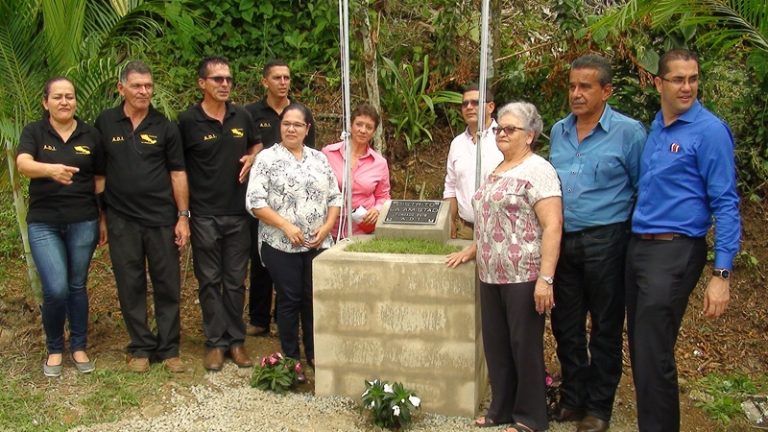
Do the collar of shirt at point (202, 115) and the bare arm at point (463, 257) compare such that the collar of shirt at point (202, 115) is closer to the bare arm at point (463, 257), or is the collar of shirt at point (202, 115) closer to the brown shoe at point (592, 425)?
the bare arm at point (463, 257)

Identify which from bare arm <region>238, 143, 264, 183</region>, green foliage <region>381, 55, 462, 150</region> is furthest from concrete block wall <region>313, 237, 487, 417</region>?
green foliage <region>381, 55, 462, 150</region>

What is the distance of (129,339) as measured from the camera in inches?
246

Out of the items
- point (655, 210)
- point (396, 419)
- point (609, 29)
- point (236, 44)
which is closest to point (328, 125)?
point (236, 44)

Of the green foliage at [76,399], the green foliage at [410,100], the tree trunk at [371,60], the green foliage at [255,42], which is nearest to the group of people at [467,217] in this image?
the green foliage at [76,399]

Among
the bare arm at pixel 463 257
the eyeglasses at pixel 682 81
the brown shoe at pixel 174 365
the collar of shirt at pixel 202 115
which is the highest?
the eyeglasses at pixel 682 81

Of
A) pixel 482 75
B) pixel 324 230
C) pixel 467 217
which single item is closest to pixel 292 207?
pixel 324 230

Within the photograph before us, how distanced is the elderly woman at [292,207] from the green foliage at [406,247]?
0.33 m

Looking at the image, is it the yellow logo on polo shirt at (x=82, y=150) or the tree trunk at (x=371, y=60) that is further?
the tree trunk at (x=371, y=60)

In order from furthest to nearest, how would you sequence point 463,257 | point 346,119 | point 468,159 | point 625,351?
point 625,351 → point 468,159 → point 346,119 → point 463,257

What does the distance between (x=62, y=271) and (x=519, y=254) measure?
310 cm

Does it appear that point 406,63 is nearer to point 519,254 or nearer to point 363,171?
point 363,171

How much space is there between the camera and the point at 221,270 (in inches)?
226

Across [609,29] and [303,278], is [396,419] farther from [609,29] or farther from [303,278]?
[609,29]

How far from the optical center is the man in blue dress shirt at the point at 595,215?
430cm
